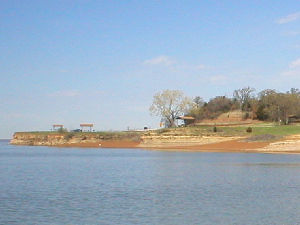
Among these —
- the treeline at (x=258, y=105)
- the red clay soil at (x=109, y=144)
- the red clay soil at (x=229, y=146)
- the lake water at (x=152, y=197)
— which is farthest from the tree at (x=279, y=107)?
the lake water at (x=152, y=197)

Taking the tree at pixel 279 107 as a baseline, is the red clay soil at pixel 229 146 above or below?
below

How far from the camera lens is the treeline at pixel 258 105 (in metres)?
106

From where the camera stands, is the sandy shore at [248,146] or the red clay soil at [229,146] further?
the red clay soil at [229,146]

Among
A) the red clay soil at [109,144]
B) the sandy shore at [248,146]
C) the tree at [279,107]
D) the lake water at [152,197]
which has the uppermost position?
the tree at [279,107]

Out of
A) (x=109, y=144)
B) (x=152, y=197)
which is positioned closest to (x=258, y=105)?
(x=109, y=144)

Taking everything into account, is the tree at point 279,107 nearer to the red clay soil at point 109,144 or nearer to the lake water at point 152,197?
the red clay soil at point 109,144

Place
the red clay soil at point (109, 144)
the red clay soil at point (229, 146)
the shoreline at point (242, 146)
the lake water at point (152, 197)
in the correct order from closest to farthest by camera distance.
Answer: the lake water at point (152, 197), the shoreline at point (242, 146), the red clay soil at point (229, 146), the red clay soil at point (109, 144)

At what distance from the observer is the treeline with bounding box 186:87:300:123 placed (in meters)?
106

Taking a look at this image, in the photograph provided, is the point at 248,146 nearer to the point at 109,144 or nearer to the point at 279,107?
the point at 279,107

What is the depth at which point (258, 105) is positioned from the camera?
115 m

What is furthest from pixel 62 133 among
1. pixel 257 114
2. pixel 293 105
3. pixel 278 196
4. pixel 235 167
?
pixel 278 196

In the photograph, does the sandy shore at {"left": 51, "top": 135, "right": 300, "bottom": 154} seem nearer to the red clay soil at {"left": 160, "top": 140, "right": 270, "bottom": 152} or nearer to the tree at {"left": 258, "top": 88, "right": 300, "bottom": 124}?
the red clay soil at {"left": 160, "top": 140, "right": 270, "bottom": 152}

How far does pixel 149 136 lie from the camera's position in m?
93.3

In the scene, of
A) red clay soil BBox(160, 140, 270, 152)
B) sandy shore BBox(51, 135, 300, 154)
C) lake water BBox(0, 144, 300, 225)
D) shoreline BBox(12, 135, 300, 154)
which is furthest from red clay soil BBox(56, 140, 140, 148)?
lake water BBox(0, 144, 300, 225)
